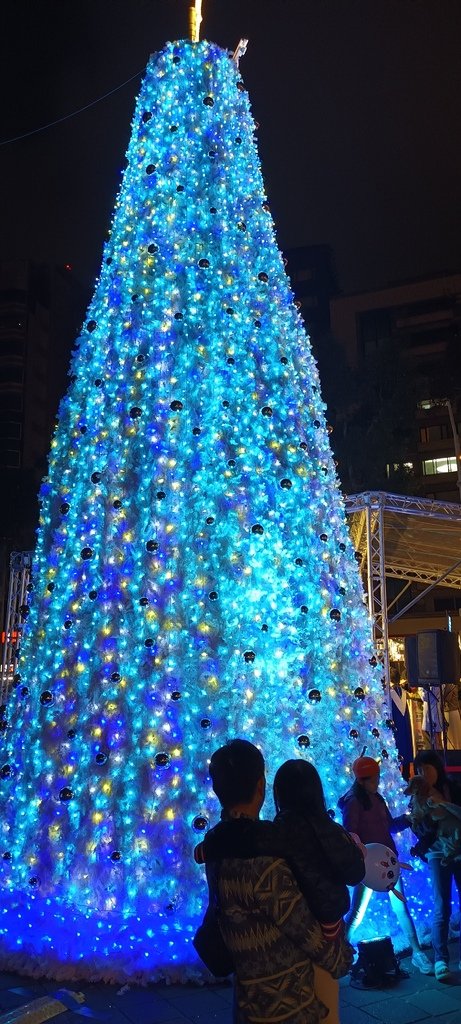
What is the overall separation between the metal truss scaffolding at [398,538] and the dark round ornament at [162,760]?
4600 mm

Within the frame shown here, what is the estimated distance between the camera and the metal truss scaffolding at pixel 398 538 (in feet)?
33.5

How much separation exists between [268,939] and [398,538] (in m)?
12.3

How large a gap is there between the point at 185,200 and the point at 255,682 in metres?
3.65

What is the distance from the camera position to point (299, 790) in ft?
7.39

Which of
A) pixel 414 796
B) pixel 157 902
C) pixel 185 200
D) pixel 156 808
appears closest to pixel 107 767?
pixel 156 808

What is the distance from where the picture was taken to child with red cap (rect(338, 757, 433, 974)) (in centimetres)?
406

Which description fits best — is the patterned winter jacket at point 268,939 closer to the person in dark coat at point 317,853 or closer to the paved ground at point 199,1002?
the person in dark coat at point 317,853

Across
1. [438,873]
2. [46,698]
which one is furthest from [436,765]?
[46,698]

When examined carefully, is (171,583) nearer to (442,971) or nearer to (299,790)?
(299,790)

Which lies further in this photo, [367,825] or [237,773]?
[367,825]

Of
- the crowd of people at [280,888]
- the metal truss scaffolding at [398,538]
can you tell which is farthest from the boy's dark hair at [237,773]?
the metal truss scaffolding at [398,538]

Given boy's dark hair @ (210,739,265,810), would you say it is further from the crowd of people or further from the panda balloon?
the panda balloon

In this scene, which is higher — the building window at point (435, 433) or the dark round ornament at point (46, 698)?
the building window at point (435, 433)

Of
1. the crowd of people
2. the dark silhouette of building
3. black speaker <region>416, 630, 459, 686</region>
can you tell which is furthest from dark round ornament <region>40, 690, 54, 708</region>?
the dark silhouette of building
